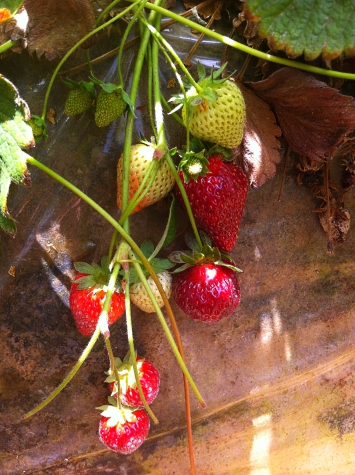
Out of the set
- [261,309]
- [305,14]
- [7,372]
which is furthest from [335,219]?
[7,372]

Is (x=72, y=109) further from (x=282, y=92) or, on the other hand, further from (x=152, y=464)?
(x=152, y=464)

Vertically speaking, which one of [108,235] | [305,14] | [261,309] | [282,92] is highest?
[305,14]

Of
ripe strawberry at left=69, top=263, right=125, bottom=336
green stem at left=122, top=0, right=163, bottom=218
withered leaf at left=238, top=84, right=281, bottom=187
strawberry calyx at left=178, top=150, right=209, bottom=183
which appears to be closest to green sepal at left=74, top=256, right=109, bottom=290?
ripe strawberry at left=69, top=263, right=125, bottom=336

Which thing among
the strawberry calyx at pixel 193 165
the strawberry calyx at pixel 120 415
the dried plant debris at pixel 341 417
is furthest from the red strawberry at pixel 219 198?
the dried plant debris at pixel 341 417

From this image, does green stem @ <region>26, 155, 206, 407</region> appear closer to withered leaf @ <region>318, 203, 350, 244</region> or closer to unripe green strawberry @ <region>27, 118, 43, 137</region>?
unripe green strawberry @ <region>27, 118, 43, 137</region>

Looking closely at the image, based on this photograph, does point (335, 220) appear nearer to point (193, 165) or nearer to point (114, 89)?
point (193, 165)

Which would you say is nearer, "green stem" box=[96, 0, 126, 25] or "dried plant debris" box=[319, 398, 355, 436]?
"green stem" box=[96, 0, 126, 25]
